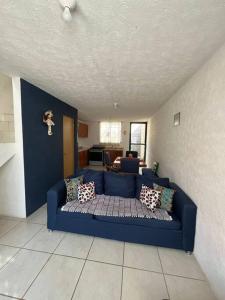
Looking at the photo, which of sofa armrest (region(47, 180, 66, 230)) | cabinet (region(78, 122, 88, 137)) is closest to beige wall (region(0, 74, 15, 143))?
sofa armrest (region(47, 180, 66, 230))

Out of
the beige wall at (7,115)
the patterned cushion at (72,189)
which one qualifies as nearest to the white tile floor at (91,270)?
the patterned cushion at (72,189)

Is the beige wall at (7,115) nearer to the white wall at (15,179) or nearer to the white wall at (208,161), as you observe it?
the white wall at (15,179)

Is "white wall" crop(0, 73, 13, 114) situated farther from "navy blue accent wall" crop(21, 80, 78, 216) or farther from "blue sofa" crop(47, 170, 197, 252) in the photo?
"blue sofa" crop(47, 170, 197, 252)

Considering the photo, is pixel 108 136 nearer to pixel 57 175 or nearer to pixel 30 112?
pixel 57 175

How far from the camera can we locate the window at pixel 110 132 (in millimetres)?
7855

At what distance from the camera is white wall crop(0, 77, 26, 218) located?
2.33 m

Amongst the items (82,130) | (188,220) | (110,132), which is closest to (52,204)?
(188,220)

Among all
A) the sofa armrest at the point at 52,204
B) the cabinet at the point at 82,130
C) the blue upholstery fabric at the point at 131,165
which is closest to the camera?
the sofa armrest at the point at 52,204

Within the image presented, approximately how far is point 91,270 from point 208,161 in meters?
1.73

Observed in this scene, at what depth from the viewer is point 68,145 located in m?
4.36

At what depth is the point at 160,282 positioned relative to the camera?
1477 millimetres

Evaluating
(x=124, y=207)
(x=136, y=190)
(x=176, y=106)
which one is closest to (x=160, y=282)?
(x=124, y=207)

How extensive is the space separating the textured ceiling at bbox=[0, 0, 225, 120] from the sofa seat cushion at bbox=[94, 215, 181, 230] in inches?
77.9

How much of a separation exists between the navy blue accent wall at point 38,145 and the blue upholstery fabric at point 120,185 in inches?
52.7
